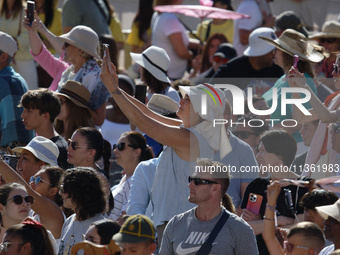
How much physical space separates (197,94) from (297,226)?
1.34 meters

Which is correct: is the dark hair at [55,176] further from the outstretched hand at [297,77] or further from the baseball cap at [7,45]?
the baseball cap at [7,45]

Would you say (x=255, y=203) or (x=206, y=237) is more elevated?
(x=206, y=237)

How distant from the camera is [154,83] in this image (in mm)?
7758

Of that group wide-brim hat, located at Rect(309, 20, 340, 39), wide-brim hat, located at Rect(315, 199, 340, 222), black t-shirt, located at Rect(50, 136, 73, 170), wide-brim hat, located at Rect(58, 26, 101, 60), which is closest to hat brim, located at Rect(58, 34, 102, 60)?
wide-brim hat, located at Rect(58, 26, 101, 60)

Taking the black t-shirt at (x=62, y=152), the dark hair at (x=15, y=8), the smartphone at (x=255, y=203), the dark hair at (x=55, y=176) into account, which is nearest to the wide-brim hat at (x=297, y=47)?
the smartphone at (x=255, y=203)

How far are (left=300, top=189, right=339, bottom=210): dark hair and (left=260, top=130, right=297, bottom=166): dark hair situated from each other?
64cm

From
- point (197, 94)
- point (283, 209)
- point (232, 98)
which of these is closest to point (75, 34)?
point (232, 98)

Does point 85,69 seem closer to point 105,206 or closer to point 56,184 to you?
point 56,184

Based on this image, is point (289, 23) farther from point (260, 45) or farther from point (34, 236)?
point (34, 236)

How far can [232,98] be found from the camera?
23.5 feet

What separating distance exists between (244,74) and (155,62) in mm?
1131

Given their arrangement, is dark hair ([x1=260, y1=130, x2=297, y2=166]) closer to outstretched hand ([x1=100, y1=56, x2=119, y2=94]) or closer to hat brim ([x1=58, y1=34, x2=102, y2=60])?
outstretched hand ([x1=100, y1=56, x2=119, y2=94])

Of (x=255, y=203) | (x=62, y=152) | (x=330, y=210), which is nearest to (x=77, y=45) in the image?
(x=62, y=152)

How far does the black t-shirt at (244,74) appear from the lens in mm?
8211
